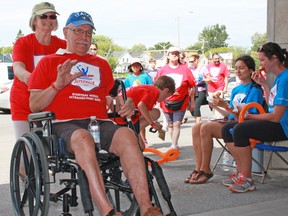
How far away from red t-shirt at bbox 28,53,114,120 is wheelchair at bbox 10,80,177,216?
0.23 meters

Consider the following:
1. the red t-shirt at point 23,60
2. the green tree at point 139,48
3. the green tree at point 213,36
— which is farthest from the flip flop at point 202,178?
the green tree at point 139,48

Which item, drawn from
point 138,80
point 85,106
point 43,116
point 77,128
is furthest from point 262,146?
point 138,80

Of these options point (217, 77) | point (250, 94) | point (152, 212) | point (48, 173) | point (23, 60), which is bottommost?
point (217, 77)

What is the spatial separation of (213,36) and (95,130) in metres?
166

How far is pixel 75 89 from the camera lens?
14.3ft

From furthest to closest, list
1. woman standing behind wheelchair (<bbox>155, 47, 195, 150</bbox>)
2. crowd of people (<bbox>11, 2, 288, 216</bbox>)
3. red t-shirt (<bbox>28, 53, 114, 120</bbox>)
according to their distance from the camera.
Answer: woman standing behind wheelchair (<bbox>155, 47, 195, 150</bbox>)
red t-shirt (<bbox>28, 53, 114, 120</bbox>)
crowd of people (<bbox>11, 2, 288, 216</bbox>)

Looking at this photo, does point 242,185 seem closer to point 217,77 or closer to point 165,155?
point 165,155

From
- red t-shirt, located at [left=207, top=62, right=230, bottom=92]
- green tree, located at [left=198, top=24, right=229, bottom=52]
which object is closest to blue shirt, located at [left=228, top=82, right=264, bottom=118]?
red t-shirt, located at [left=207, top=62, right=230, bottom=92]

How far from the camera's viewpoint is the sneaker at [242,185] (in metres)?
5.63

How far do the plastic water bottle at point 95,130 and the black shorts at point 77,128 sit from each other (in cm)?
2

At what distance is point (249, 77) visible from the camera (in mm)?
6246

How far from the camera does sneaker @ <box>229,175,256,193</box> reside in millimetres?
5629

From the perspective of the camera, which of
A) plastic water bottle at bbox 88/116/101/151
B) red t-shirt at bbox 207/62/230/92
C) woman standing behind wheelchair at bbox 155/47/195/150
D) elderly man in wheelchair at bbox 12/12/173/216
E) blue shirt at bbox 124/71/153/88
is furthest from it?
Result: red t-shirt at bbox 207/62/230/92

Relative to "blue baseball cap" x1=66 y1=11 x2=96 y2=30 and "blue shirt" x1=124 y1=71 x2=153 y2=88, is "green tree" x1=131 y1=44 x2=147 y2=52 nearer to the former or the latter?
"blue shirt" x1=124 y1=71 x2=153 y2=88
